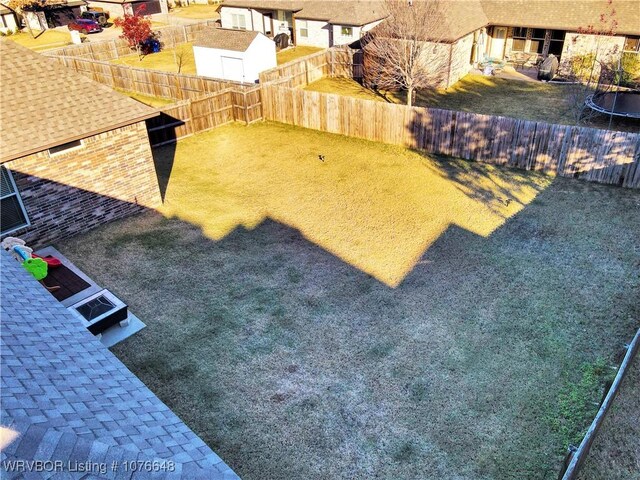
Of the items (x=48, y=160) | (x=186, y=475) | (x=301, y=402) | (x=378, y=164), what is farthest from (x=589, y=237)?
(x=48, y=160)

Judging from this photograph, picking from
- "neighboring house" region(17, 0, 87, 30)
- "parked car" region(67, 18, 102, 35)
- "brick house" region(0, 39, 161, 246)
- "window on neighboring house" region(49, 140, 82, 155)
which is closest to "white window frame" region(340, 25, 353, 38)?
"brick house" region(0, 39, 161, 246)

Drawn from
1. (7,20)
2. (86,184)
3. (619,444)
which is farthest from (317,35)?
(619,444)

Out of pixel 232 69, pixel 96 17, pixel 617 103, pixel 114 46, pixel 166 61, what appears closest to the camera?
pixel 617 103

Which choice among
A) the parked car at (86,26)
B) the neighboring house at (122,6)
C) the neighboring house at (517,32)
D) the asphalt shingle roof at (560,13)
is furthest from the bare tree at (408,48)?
the neighboring house at (122,6)

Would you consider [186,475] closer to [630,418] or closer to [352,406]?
[352,406]

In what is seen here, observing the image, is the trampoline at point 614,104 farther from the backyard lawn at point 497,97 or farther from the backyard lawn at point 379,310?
the backyard lawn at point 379,310

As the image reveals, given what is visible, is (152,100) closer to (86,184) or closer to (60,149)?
(86,184)
